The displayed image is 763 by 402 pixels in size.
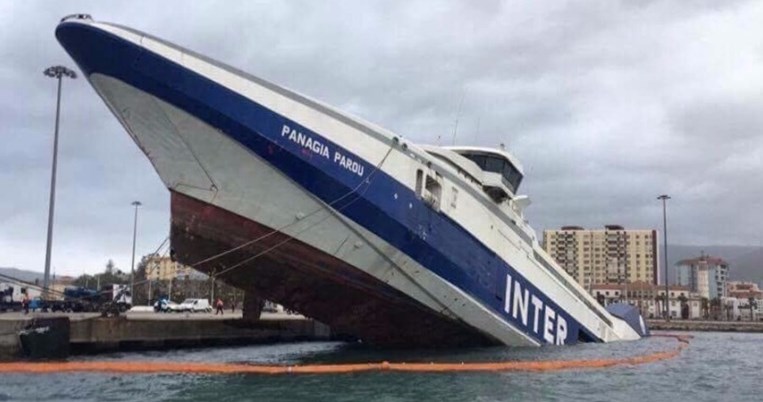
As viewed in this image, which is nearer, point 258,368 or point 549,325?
point 258,368

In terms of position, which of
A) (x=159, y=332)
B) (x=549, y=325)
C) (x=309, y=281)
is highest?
(x=309, y=281)

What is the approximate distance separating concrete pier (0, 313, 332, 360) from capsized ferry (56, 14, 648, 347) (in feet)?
18.3

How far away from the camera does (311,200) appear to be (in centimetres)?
1964

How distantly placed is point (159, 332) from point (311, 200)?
12.5 metres

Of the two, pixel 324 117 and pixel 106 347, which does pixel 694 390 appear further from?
pixel 106 347

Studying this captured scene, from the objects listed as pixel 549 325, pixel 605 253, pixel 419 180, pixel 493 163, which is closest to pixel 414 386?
pixel 419 180

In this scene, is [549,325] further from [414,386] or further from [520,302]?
[414,386]

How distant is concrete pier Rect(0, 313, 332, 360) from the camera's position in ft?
71.4

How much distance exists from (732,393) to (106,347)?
19.9 m

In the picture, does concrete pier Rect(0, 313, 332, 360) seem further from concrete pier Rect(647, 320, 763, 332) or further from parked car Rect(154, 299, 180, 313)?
concrete pier Rect(647, 320, 763, 332)

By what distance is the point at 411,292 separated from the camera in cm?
2173

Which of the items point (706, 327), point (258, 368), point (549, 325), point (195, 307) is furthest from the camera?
point (706, 327)

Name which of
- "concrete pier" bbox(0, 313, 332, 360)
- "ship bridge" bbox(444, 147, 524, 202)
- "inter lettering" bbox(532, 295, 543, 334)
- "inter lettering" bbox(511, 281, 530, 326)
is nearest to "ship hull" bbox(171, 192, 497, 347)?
"inter lettering" bbox(511, 281, 530, 326)

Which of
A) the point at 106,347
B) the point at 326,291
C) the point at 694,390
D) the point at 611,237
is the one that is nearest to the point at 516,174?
the point at 326,291
